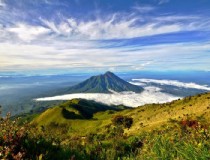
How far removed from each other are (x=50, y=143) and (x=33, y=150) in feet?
3.14

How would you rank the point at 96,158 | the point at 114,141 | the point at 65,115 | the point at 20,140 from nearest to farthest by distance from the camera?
1. the point at 20,140
2. the point at 96,158
3. the point at 114,141
4. the point at 65,115

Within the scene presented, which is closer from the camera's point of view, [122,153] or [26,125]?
[26,125]

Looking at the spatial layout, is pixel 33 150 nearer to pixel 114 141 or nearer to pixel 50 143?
pixel 50 143

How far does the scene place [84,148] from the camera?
33.3ft

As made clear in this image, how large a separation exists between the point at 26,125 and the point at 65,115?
616ft

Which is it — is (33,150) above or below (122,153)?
above

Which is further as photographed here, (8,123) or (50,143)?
(50,143)

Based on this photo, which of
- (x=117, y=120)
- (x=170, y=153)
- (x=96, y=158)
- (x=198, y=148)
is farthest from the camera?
(x=117, y=120)

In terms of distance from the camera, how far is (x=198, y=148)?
21.2 ft

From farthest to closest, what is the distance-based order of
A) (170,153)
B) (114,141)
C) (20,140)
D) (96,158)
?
(114,141), (96,158), (20,140), (170,153)

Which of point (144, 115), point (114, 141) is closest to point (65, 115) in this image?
point (144, 115)

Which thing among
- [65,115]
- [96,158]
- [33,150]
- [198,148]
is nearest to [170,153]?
[198,148]

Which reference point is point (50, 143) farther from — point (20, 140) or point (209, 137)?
point (209, 137)

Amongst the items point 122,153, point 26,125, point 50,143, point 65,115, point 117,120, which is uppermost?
point 26,125
